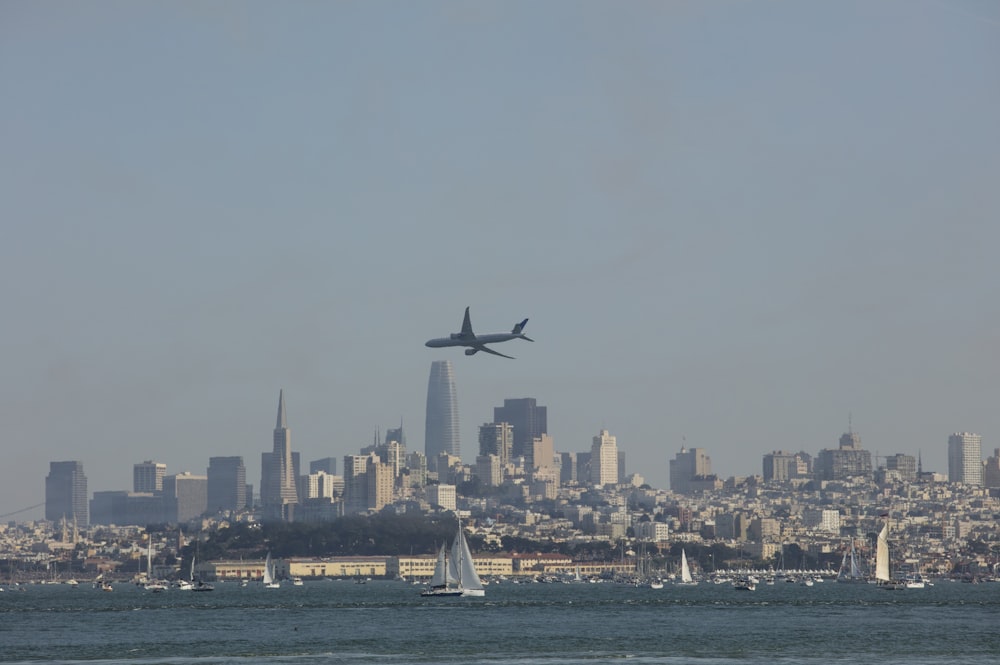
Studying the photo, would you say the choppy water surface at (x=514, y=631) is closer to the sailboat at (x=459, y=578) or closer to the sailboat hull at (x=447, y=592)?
the sailboat hull at (x=447, y=592)

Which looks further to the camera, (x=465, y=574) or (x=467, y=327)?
(x=465, y=574)

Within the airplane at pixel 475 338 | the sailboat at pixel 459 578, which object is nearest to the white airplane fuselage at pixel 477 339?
the airplane at pixel 475 338

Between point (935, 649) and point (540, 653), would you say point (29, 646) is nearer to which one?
point (540, 653)

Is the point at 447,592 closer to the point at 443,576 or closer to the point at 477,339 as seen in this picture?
the point at 443,576

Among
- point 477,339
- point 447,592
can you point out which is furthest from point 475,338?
point 447,592

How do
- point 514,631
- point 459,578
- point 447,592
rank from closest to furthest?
1. point 514,631
2. point 447,592
3. point 459,578

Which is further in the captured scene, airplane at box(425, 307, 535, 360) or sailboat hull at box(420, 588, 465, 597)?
sailboat hull at box(420, 588, 465, 597)

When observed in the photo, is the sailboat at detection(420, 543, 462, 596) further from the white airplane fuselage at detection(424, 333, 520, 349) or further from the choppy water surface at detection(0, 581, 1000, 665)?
the white airplane fuselage at detection(424, 333, 520, 349)

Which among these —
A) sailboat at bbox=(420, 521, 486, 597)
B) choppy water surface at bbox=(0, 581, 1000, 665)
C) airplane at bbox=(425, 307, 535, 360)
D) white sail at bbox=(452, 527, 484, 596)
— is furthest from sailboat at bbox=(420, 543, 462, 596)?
airplane at bbox=(425, 307, 535, 360)
